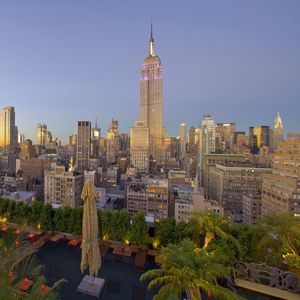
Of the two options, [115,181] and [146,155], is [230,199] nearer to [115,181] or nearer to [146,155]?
[115,181]

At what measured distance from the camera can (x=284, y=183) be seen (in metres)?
31.0

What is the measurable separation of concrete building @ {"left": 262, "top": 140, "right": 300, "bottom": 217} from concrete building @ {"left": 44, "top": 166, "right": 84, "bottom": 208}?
32.1m

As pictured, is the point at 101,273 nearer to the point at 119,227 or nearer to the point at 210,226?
the point at 119,227

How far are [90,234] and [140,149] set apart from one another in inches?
4191

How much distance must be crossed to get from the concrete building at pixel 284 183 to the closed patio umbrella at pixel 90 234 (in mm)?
25638

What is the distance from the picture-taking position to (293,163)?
32.6m

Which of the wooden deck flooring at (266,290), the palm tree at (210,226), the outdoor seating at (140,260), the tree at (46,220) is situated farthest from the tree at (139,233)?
the tree at (46,220)

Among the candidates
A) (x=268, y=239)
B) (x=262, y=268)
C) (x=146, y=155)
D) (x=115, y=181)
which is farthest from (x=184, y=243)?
(x=146, y=155)

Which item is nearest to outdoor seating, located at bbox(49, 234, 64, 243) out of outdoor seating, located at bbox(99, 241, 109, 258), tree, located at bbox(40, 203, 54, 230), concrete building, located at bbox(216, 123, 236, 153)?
tree, located at bbox(40, 203, 54, 230)

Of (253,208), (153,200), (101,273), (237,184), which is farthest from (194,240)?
(237,184)

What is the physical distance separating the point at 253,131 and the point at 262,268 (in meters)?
161

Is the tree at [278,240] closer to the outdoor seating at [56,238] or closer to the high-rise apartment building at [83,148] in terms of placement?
the outdoor seating at [56,238]

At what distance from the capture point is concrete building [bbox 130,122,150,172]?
4320 inches

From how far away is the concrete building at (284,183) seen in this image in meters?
28.8
